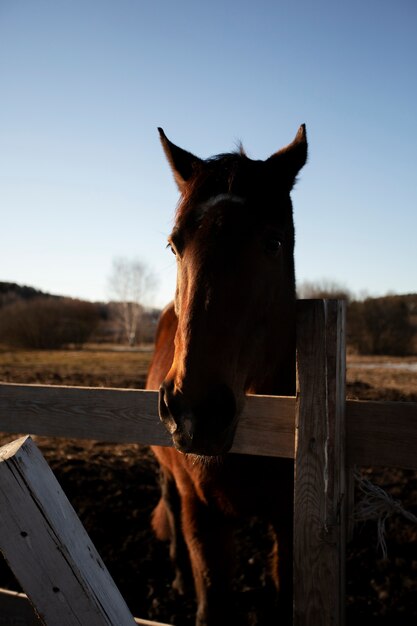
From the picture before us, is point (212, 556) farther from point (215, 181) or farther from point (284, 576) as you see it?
point (215, 181)

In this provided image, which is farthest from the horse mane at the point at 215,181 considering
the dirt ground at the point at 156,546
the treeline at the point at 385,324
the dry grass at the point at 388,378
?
the treeline at the point at 385,324

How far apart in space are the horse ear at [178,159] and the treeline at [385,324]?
68.3 feet

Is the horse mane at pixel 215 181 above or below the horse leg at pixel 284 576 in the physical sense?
above

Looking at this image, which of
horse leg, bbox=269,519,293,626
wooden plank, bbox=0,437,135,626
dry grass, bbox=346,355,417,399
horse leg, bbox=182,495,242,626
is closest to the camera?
wooden plank, bbox=0,437,135,626

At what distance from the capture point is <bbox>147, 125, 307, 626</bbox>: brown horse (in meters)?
1.57

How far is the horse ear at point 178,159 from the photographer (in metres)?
2.48

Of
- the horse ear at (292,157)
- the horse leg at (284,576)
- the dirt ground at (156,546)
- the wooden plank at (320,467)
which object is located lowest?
the dirt ground at (156,546)

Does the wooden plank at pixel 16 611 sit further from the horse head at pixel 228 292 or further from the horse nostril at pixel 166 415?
the horse head at pixel 228 292

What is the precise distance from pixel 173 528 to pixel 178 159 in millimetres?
3200

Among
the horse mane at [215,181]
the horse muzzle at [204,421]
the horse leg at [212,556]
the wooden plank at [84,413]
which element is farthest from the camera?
the horse leg at [212,556]

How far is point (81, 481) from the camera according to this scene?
5.13 metres

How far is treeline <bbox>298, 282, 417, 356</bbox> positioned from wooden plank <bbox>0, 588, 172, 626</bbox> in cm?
2152

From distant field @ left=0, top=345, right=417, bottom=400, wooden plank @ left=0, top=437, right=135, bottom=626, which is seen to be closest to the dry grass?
distant field @ left=0, top=345, right=417, bottom=400

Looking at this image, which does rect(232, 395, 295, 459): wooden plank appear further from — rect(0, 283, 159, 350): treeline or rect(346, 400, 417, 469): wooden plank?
rect(0, 283, 159, 350): treeline
